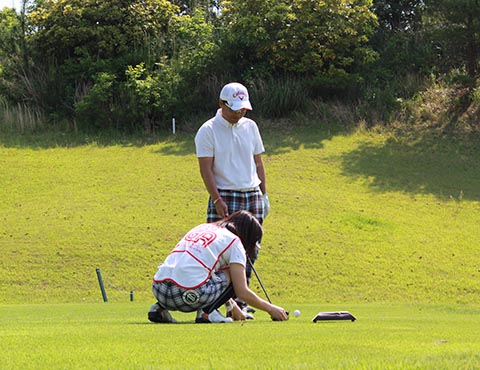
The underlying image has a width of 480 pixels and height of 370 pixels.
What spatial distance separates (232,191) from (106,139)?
1977cm

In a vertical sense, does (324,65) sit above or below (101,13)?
below

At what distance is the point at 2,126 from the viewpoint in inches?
1104

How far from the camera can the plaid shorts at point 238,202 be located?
7.61 m

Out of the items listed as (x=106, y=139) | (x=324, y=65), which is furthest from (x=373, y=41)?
(x=106, y=139)

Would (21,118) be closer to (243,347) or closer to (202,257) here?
(202,257)

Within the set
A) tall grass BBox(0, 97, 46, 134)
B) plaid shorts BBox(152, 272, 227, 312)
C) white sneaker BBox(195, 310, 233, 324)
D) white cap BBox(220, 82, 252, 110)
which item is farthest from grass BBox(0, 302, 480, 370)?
tall grass BBox(0, 97, 46, 134)

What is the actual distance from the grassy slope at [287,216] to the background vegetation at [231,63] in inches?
62.0

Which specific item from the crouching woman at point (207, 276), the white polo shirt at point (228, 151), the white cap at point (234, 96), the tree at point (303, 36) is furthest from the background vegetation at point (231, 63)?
the crouching woman at point (207, 276)

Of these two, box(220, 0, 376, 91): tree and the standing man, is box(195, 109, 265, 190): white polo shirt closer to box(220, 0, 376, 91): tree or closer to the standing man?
the standing man

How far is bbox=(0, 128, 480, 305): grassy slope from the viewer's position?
583 inches

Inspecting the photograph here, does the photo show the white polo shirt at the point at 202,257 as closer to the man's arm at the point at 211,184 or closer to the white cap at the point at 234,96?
the man's arm at the point at 211,184

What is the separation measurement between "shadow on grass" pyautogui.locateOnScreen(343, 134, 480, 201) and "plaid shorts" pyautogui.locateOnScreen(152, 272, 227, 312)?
52.4ft

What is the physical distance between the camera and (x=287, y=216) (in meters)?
18.8

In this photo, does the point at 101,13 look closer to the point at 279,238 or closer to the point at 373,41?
the point at 373,41
